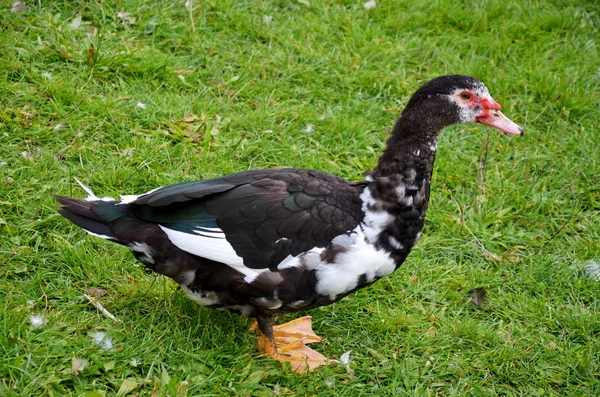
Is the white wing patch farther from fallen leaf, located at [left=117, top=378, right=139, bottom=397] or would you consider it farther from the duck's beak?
the duck's beak

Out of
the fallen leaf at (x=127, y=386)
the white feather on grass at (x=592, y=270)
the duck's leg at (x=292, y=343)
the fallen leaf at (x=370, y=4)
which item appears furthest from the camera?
the fallen leaf at (x=370, y=4)

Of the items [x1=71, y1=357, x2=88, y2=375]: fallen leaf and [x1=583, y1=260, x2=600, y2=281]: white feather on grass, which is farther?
[x1=583, y1=260, x2=600, y2=281]: white feather on grass

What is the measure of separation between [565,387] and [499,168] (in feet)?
5.46

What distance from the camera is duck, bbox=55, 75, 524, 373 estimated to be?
3.12 m

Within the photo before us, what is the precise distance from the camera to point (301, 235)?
10.3 ft

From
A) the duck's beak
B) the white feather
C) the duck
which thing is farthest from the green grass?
the duck's beak

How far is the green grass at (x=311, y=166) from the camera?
329 centimetres

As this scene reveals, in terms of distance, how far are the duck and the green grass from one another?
34 centimetres

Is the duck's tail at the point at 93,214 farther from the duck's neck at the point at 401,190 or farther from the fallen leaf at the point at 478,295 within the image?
the fallen leaf at the point at 478,295

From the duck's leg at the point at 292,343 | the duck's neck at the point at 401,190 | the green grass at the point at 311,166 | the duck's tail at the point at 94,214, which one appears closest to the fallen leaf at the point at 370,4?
the green grass at the point at 311,166

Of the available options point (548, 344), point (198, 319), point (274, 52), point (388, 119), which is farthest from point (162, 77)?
point (548, 344)

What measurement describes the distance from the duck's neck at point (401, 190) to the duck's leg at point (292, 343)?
592 mm

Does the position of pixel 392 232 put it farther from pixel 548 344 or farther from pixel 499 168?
pixel 499 168

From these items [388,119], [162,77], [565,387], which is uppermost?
[162,77]
